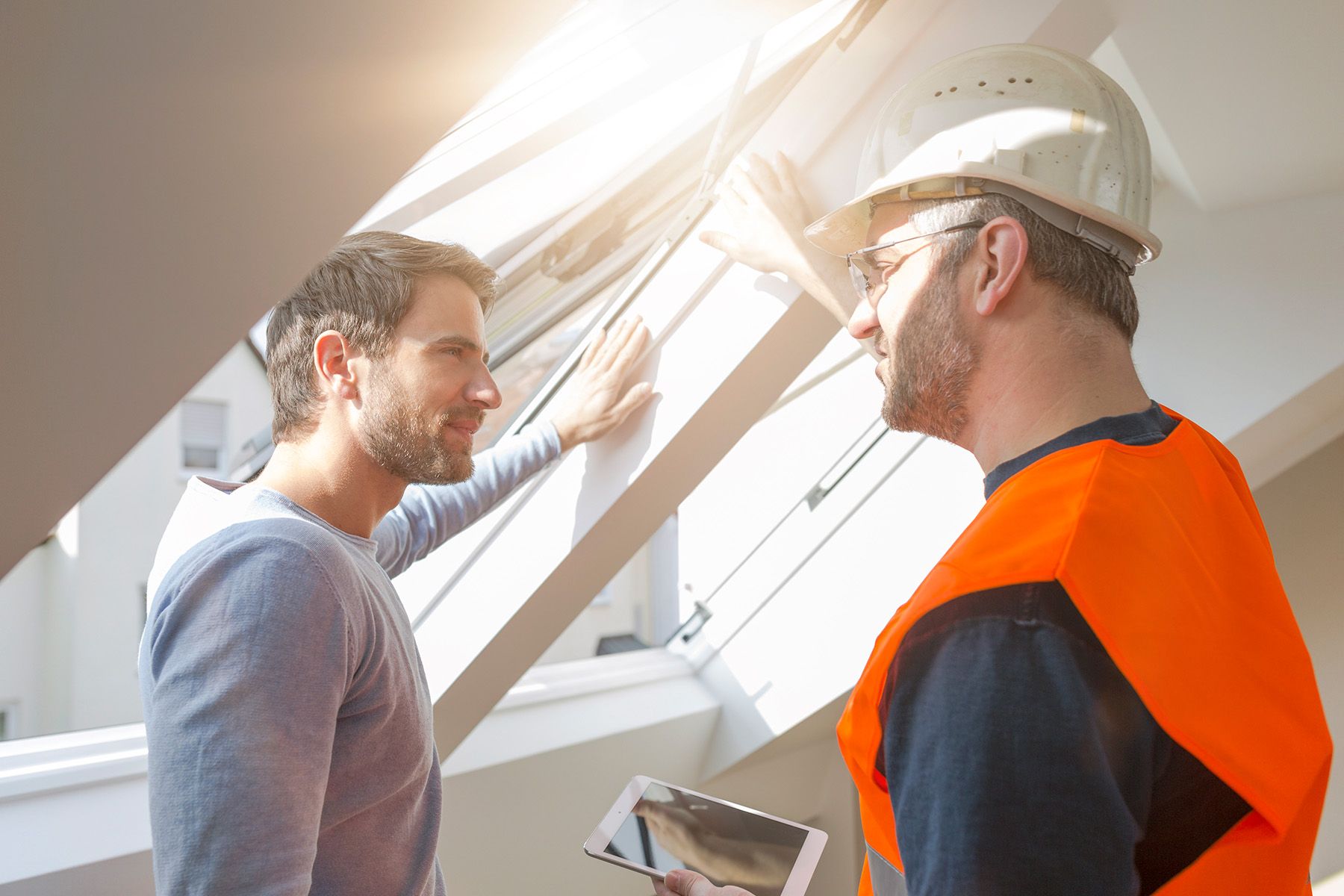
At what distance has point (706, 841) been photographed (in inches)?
61.8

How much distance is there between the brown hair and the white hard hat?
2.25 ft

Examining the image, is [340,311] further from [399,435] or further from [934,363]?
[934,363]

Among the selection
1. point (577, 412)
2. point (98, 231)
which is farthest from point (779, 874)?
point (98, 231)

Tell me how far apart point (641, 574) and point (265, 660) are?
1550 cm

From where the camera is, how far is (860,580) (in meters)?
3.00

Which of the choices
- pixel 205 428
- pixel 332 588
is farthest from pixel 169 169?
Result: pixel 205 428

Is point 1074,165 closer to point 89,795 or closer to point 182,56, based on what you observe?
point 182,56

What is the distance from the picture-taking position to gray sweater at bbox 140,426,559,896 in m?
1.01

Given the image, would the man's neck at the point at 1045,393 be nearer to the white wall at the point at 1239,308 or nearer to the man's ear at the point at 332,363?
the man's ear at the point at 332,363

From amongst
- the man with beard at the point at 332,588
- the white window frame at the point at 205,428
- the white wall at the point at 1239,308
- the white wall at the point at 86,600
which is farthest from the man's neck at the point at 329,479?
the white wall at the point at 86,600

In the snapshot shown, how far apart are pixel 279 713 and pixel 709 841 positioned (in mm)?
791

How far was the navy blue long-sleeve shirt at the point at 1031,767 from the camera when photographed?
0.69 m

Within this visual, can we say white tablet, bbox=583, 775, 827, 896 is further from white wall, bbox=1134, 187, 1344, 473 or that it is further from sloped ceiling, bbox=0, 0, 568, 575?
white wall, bbox=1134, 187, 1344, 473

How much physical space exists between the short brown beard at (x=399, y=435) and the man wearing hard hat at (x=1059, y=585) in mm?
675
